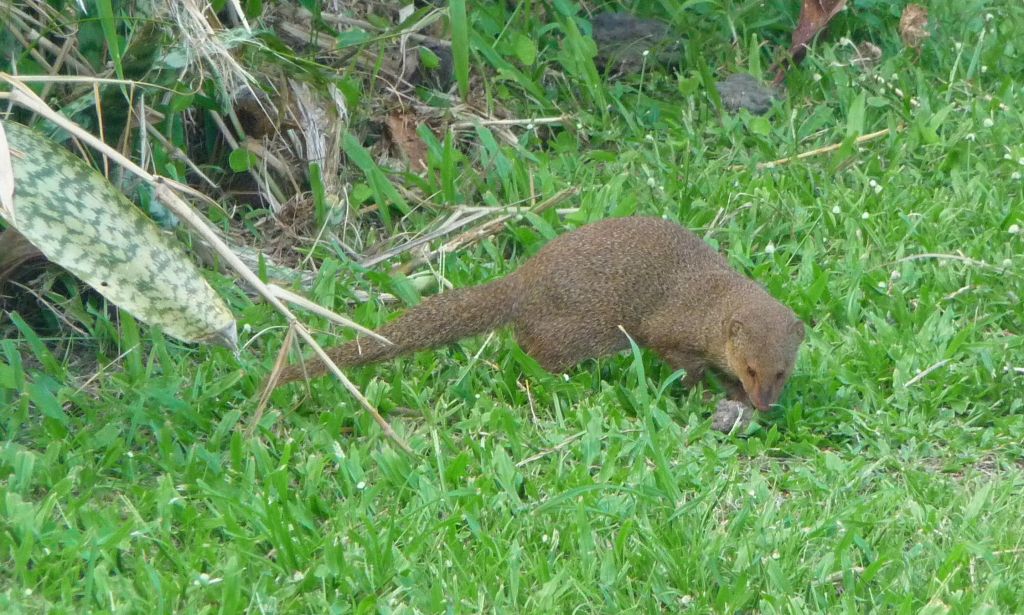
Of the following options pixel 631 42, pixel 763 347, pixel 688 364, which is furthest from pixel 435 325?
pixel 631 42

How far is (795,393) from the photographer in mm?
3678

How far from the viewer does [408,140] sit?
4.90 m

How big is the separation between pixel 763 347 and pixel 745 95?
186 cm

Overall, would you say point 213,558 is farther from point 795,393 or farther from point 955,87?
point 955,87

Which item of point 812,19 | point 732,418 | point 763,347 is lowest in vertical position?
point 732,418

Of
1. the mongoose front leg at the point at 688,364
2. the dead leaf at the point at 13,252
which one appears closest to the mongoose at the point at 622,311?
the mongoose front leg at the point at 688,364

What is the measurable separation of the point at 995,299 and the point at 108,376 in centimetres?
252

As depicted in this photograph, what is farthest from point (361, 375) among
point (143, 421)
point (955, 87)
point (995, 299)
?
point (955, 87)

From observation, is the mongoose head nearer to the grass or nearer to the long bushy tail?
the grass

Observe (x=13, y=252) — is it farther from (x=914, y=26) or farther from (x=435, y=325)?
(x=914, y=26)

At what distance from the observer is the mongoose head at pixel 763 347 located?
11.7 ft

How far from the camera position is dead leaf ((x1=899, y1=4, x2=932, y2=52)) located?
550cm

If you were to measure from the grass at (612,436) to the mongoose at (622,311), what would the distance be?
10 cm

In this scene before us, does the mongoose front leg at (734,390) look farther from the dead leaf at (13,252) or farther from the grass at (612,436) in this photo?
the dead leaf at (13,252)
